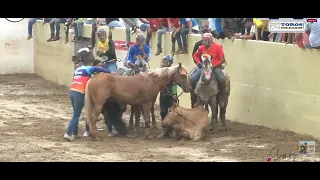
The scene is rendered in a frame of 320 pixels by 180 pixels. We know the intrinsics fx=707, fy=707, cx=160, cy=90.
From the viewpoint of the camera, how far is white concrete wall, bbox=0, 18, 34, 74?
22875 millimetres

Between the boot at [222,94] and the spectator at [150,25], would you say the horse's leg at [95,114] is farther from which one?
the spectator at [150,25]

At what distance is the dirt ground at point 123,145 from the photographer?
33.2ft

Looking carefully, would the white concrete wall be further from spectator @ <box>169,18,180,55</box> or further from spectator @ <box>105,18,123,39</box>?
spectator @ <box>169,18,180,55</box>

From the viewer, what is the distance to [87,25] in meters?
19.1

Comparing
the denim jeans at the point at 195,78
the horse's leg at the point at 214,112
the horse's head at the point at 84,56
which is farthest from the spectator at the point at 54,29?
the horse's leg at the point at 214,112

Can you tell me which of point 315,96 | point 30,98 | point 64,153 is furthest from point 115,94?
point 30,98

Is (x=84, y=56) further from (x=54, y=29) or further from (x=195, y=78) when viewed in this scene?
(x=54, y=29)

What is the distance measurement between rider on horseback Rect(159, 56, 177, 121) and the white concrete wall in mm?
11674

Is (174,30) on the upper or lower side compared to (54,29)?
upper

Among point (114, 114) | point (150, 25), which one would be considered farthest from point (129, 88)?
point (150, 25)

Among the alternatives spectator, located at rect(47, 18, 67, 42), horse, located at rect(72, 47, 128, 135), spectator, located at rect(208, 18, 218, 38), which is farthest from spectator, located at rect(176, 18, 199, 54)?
spectator, located at rect(47, 18, 67, 42)

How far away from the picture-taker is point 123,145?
11172 mm

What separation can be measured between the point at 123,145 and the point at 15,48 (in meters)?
12.8

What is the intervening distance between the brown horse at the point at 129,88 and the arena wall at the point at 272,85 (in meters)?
1.69
